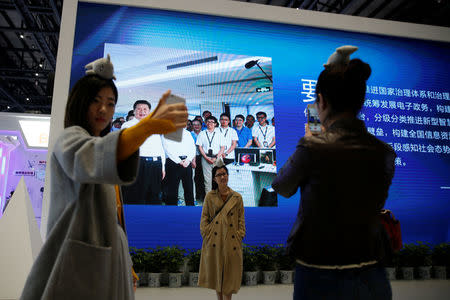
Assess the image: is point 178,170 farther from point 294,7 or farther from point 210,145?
point 294,7

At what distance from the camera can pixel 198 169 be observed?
209 inches

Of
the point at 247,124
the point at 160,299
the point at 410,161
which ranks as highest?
the point at 247,124

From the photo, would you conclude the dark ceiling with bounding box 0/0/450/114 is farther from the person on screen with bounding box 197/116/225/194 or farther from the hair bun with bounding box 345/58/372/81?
the hair bun with bounding box 345/58/372/81

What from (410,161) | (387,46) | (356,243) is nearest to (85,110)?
(356,243)

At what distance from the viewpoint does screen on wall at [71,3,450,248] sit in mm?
5289

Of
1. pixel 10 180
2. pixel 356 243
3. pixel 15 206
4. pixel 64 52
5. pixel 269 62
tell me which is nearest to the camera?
pixel 356 243

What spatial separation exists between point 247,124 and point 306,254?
4607 millimetres

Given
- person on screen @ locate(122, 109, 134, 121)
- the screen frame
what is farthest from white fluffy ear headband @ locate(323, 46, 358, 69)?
the screen frame

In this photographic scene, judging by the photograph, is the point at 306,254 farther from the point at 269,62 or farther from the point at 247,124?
the point at 269,62

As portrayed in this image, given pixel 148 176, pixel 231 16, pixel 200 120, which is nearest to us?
pixel 148 176

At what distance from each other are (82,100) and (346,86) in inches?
37.3

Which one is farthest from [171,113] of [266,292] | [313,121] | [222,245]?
[266,292]

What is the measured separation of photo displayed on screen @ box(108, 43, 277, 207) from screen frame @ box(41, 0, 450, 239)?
73cm

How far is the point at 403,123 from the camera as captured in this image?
6.30 metres
